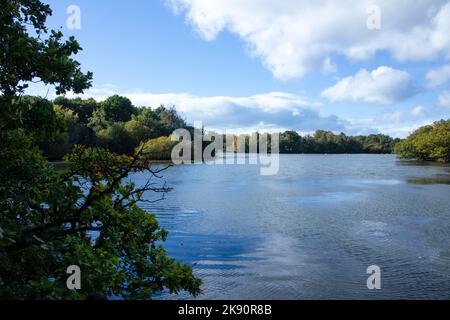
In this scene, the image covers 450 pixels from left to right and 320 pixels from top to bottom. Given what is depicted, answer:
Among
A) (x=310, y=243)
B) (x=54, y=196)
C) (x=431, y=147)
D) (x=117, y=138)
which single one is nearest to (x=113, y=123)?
(x=117, y=138)

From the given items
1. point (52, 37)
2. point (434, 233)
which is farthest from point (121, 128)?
point (52, 37)

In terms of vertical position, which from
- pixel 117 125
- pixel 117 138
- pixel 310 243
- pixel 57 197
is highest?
pixel 117 125

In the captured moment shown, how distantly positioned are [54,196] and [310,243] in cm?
1559

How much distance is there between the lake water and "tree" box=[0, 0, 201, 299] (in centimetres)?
684

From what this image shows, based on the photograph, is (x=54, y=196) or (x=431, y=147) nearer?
(x=54, y=196)

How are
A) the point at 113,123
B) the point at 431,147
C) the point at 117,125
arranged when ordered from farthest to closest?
the point at 431,147 → the point at 113,123 → the point at 117,125

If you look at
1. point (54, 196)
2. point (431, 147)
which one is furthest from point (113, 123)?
point (54, 196)

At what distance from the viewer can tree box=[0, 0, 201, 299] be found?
5383mm

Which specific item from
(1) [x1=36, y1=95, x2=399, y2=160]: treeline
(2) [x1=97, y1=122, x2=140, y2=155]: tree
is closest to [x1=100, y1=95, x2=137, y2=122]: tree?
(1) [x1=36, y1=95, x2=399, y2=160]: treeline

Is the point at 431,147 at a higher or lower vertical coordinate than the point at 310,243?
higher

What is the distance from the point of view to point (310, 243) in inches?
769

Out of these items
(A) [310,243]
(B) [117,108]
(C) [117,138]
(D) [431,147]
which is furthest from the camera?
(B) [117,108]

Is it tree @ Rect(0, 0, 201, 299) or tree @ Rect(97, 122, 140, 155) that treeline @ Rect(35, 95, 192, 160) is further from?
tree @ Rect(0, 0, 201, 299)

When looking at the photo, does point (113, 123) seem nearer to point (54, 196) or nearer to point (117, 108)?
point (117, 108)
